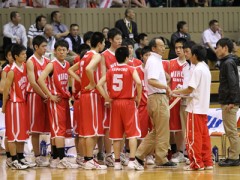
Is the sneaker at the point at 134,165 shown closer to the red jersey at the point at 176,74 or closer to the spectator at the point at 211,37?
the red jersey at the point at 176,74

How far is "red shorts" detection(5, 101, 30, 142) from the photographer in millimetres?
12820

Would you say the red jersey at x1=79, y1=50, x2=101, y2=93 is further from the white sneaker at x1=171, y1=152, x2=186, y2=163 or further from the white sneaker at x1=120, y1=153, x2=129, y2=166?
the white sneaker at x1=171, y1=152, x2=186, y2=163

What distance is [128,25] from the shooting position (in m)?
19.4

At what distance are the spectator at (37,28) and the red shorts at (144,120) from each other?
19.1 ft

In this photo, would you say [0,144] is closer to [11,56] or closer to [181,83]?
[11,56]

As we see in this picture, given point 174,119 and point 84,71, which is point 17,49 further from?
point 174,119

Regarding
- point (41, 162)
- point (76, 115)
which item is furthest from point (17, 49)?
point (41, 162)

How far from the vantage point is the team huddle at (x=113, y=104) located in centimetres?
1226

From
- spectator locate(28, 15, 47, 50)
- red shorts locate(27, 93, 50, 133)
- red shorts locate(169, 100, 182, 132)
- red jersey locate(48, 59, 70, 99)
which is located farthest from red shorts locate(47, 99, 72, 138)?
spectator locate(28, 15, 47, 50)

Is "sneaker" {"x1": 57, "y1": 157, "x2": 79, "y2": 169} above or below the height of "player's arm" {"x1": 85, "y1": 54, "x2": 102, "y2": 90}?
below

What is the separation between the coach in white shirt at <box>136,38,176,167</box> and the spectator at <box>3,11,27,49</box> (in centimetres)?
636

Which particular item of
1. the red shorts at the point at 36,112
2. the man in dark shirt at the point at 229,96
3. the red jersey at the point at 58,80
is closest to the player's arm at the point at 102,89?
the red jersey at the point at 58,80

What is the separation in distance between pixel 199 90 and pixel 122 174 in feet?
5.27

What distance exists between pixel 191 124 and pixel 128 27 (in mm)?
7521
